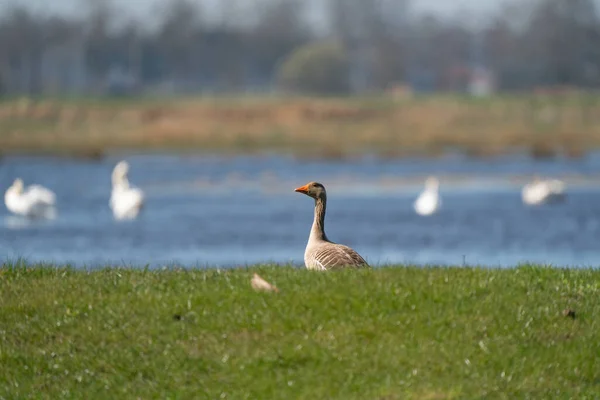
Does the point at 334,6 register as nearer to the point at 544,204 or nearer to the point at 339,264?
the point at 544,204

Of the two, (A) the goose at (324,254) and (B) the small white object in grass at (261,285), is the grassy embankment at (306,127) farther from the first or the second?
(B) the small white object in grass at (261,285)

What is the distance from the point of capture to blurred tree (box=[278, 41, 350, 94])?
14650 cm

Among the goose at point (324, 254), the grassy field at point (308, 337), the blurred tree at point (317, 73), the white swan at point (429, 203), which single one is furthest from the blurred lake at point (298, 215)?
the blurred tree at point (317, 73)

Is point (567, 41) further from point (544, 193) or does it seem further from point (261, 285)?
point (261, 285)

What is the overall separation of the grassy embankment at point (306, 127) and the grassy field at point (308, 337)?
59780 mm

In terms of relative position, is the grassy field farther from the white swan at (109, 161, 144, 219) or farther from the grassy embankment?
the grassy embankment

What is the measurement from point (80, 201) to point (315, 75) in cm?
10194

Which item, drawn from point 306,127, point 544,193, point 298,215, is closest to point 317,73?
point 306,127

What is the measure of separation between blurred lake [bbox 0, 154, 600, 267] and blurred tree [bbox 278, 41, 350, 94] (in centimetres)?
8079

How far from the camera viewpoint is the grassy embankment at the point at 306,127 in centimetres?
7781

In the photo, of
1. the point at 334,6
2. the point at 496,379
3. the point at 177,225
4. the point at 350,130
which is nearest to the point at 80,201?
the point at 177,225

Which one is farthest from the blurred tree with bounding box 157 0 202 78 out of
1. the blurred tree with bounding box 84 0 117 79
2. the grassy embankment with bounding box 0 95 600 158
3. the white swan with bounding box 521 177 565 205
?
→ the white swan with bounding box 521 177 565 205

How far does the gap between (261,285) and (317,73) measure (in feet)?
444

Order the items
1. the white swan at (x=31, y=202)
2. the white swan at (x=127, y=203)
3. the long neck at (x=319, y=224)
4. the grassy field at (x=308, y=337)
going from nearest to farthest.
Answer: the grassy field at (x=308, y=337) → the long neck at (x=319, y=224) → the white swan at (x=31, y=202) → the white swan at (x=127, y=203)
